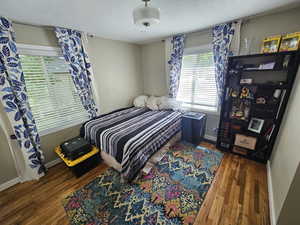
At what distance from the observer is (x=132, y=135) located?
1.86 m

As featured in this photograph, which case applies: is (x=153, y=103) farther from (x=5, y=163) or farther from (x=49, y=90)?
(x=5, y=163)

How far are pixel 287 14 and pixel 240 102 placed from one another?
51.0 inches

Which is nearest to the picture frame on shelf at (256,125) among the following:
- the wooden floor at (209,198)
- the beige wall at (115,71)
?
the wooden floor at (209,198)

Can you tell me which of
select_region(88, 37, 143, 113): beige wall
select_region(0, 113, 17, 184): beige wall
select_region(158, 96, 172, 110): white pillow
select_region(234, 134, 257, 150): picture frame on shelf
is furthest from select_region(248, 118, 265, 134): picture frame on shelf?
select_region(0, 113, 17, 184): beige wall

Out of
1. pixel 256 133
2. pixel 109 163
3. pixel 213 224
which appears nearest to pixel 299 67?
pixel 256 133

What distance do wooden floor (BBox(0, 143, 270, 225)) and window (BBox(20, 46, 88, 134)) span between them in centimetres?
86

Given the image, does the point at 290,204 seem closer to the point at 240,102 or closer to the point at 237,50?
the point at 240,102

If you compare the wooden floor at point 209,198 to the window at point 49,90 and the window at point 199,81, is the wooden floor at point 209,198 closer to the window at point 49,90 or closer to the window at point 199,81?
the window at point 49,90

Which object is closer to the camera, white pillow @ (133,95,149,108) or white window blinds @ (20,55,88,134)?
white window blinds @ (20,55,88,134)

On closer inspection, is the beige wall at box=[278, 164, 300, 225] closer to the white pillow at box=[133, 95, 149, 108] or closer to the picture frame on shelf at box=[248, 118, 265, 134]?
the picture frame on shelf at box=[248, 118, 265, 134]

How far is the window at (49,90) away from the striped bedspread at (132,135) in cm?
45

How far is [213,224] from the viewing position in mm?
1245

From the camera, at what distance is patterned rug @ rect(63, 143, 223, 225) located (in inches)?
52.4

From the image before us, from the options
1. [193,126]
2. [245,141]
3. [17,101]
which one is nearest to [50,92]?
[17,101]
